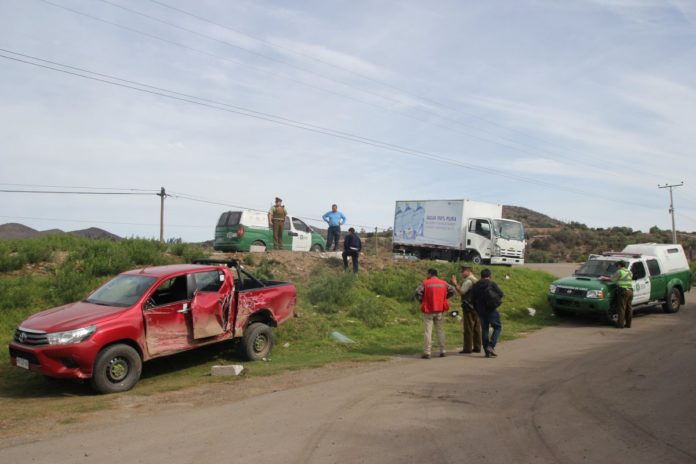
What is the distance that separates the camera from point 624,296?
15.7 metres

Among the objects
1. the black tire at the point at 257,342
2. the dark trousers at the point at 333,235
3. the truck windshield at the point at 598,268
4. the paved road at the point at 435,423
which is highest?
the dark trousers at the point at 333,235

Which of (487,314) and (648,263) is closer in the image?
(487,314)

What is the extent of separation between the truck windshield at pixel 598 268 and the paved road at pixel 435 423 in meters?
7.63

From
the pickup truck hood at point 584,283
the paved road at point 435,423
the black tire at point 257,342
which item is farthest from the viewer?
the pickup truck hood at point 584,283

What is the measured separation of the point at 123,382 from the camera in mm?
8570

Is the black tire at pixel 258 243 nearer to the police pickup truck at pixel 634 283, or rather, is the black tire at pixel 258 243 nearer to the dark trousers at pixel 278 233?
the dark trousers at pixel 278 233

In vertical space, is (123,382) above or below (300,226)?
below

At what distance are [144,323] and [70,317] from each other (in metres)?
1.06

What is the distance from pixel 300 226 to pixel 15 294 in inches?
458

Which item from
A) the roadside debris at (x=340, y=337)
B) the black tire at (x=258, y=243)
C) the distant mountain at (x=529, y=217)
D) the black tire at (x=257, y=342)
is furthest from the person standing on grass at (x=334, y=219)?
the distant mountain at (x=529, y=217)

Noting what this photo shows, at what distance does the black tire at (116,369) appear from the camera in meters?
8.21

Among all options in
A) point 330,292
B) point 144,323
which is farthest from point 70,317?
point 330,292

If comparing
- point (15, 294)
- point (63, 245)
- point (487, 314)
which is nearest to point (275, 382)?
point (487, 314)

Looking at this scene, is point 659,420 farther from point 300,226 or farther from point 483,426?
point 300,226
